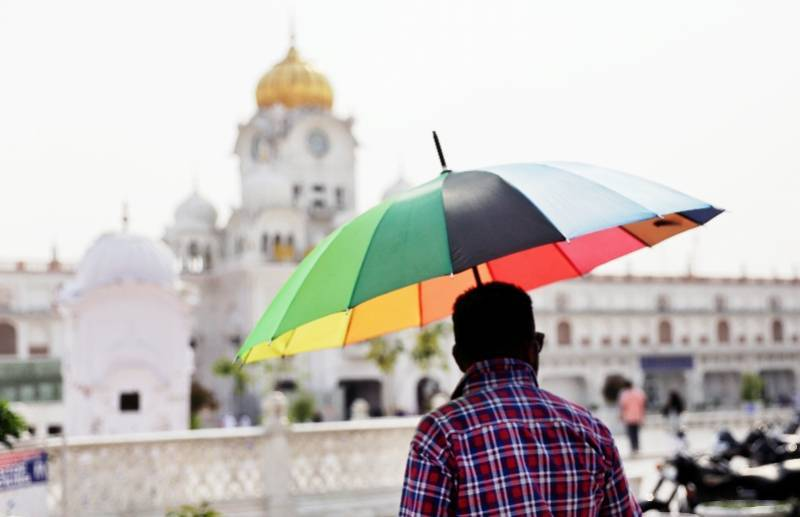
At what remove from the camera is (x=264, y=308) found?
36.2m

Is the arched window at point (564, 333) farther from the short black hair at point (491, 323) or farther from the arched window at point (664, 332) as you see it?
the short black hair at point (491, 323)

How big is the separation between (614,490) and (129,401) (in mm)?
14642

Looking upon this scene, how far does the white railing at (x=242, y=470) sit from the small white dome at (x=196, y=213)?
3047 cm

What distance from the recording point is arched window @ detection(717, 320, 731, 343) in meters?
48.6

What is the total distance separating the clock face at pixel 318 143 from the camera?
39844 mm

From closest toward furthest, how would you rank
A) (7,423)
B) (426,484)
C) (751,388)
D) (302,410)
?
(426,484), (7,423), (302,410), (751,388)

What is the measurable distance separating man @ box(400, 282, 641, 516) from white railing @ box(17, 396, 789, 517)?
7.00 meters

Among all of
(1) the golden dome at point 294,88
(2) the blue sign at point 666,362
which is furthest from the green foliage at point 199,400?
(2) the blue sign at point 666,362

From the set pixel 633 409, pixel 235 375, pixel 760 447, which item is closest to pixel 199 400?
pixel 235 375

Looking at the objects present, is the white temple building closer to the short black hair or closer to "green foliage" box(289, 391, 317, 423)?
"green foliage" box(289, 391, 317, 423)

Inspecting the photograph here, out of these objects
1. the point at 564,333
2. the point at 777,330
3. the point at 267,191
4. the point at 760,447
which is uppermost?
the point at 267,191

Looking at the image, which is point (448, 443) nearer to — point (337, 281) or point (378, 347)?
point (337, 281)

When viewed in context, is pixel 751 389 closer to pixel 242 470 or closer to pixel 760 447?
pixel 760 447

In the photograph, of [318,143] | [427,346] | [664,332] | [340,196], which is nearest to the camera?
[427,346]
